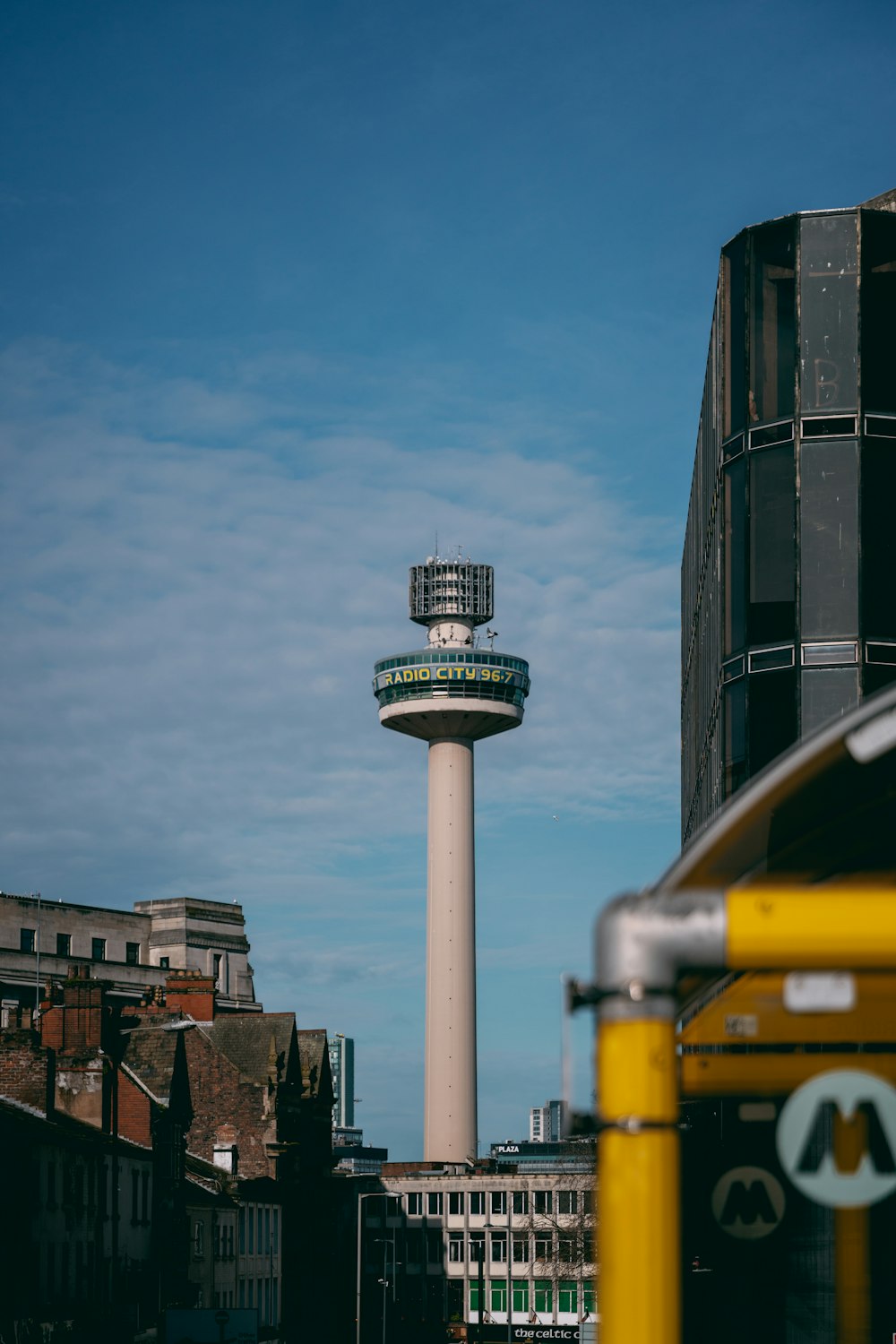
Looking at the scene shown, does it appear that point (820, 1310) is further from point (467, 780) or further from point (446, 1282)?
point (467, 780)

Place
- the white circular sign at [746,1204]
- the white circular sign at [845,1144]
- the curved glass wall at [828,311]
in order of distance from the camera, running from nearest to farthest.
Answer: the white circular sign at [845,1144]
the white circular sign at [746,1204]
the curved glass wall at [828,311]

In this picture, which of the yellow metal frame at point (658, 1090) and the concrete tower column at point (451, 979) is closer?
the yellow metal frame at point (658, 1090)

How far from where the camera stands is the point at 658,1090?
5652mm

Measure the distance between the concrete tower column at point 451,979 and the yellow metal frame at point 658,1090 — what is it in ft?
467

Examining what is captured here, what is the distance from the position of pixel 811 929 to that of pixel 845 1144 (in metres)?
0.85

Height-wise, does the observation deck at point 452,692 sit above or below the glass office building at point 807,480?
above

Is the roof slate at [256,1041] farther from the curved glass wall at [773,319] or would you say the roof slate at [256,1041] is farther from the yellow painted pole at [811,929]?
the yellow painted pole at [811,929]

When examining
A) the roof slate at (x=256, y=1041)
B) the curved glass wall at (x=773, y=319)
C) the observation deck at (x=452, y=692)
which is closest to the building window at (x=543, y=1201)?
the roof slate at (x=256, y=1041)

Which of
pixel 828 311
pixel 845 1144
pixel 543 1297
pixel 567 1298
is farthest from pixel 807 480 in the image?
pixel 543 1297

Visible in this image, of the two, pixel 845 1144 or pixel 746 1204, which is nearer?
pixel 845 1144

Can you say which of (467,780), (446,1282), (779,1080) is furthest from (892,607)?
(467,780)

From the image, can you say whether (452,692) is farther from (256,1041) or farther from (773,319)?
(773,319)

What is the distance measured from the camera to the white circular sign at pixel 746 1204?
6516 mm

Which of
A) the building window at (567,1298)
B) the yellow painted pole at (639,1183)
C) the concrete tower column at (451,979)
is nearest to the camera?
the yellow painted pole at (639,1183)
